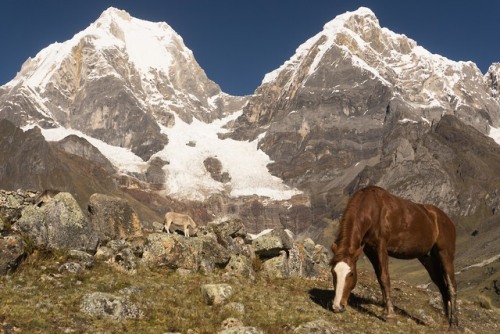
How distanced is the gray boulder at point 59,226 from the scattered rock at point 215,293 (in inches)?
398

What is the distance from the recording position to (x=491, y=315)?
30.7m

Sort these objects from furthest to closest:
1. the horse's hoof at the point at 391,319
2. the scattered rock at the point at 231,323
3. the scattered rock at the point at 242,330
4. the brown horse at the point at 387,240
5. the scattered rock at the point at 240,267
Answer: the scattered rock at the point at 240,267 < the horse's hoof at the point at 391,319 < the brown horse at the point at 387,240 < the scattered rock at the point at 231,323 < the scattered rock at the point at 242,330

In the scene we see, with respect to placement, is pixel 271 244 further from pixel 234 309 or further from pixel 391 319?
pixel 234 309

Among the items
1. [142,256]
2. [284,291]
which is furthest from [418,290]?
[142,256]

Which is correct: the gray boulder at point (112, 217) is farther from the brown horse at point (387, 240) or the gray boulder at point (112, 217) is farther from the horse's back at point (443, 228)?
the horse's back at point (443, 228)

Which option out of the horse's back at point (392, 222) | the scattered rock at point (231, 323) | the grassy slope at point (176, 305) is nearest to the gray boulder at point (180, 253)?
the grassy slope at point (176, 305)

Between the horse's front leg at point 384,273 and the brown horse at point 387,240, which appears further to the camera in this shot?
the horse's front leg at point 384,273

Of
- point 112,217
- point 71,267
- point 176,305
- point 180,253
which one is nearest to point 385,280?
point 176,305

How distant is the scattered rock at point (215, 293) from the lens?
21.2 metres

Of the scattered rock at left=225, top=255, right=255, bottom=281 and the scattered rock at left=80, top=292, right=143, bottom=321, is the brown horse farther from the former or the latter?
the scattered rock at left=225, top=255, right=255, bottom=281

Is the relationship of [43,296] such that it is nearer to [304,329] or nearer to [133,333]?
[133,333]

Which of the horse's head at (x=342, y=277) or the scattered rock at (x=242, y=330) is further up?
the horse's head at (x=342, y=277)

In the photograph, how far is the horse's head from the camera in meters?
19.8

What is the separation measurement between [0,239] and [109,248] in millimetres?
6790
